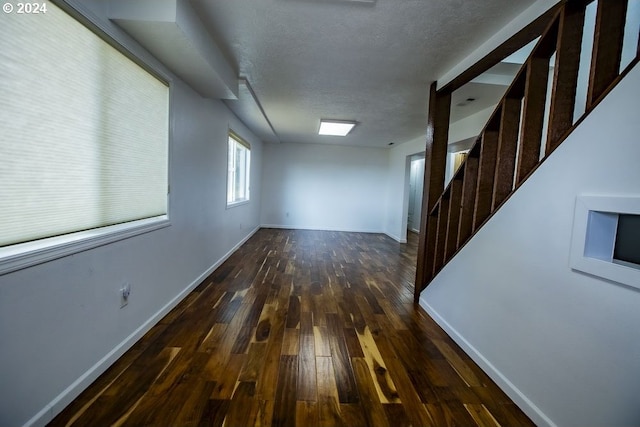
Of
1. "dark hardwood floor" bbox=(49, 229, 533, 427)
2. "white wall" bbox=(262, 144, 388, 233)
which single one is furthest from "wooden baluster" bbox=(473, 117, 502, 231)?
"white wall" bbox=(262, 144, 388, 233)

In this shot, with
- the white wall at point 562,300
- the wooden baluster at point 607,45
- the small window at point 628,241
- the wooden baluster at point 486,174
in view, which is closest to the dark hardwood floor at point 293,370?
the white wall at point 562,300

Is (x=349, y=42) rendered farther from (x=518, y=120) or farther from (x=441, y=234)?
(x=441, y=234)

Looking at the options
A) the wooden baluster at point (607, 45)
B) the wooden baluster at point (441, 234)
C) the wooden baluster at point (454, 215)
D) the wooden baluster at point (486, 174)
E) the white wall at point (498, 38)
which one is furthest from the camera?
the wooden baluster at point (441, 234)

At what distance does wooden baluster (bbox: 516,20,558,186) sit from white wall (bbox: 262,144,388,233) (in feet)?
19.3

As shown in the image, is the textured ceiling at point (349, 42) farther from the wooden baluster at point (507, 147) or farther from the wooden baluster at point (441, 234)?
the wooden baluster at point (441, 234)

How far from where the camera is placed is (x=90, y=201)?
1.63 metres

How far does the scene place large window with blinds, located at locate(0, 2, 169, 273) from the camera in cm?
116

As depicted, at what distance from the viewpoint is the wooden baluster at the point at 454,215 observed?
2.41 m

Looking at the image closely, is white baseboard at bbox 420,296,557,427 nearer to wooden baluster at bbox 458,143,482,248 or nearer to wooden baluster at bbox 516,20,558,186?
wooden baluster at bbox 458,143,482,248

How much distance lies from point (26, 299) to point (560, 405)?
245 centimetres

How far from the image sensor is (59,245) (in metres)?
1.33

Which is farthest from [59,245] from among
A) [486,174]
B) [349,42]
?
[486,174]

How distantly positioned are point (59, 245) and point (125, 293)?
642 millimetres

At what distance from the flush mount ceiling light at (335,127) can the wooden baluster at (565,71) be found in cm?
332
